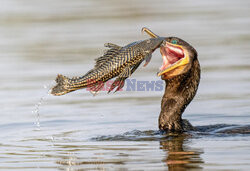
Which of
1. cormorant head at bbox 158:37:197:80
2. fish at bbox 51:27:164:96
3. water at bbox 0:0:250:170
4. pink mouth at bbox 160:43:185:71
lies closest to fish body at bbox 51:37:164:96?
fish at bbox 51:27:164:96

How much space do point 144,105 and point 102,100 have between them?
0.89 meters

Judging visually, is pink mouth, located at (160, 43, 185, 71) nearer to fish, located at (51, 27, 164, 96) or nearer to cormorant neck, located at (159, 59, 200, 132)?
cormorant neck, located at (159, 59, 200, 132)

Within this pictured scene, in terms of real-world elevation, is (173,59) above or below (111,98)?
above

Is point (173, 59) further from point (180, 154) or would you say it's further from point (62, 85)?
point (180, 154)

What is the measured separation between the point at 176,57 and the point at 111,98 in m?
3.23

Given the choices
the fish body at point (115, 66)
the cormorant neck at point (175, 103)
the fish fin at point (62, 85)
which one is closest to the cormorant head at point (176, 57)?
the cormorant neck at point (175, 103)

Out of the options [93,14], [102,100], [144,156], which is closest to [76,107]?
[102,100]

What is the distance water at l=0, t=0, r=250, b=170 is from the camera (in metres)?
8.95

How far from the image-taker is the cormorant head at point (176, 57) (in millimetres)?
9930

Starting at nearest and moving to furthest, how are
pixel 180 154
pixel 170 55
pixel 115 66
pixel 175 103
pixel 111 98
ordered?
pixel 180 154, pixel 115 66, pixel 170 55, pixel 175 103, pixel 111 98

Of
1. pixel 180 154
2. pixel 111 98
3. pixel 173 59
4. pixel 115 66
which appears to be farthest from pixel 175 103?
pixel 111 98

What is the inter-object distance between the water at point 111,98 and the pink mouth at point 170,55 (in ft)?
3.03

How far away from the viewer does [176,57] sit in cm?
1025

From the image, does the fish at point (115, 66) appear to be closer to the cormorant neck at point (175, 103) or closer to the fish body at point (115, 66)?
the fish body at point (115, 66)
